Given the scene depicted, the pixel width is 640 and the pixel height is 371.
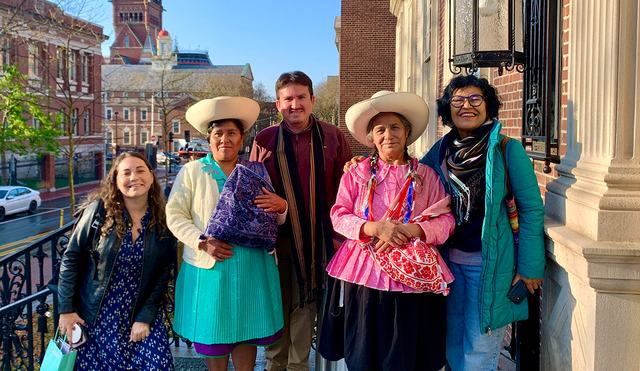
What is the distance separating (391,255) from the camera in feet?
8.50

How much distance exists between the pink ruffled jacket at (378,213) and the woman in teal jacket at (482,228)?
4.9 inches

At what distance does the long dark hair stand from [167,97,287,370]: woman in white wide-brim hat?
125 mm

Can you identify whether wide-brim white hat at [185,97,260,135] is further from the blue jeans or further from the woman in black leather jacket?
the blue jeans

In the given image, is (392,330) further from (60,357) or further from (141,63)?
(141,63)

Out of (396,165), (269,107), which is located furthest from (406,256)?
(269,107)

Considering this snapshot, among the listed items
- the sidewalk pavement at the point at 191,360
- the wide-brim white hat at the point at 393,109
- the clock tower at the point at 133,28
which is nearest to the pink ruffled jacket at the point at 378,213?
the wide-brim white hat at the point at 393,109

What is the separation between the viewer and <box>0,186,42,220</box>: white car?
21.2 meters

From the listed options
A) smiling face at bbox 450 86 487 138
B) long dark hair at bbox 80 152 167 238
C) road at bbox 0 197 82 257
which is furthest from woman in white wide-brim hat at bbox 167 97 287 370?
road at bbox 0 197 82 257

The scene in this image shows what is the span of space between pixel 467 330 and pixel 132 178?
2135 mm

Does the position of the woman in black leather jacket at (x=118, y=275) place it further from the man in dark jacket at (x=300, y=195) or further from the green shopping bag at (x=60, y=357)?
the man in dark jacket at (x=300, y=195)

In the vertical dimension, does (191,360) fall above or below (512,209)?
below

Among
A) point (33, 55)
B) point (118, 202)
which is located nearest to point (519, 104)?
point (118, 202)

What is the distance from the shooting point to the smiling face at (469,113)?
2715 mm

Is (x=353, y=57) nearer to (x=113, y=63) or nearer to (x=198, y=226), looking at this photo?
(x=198, y=226)
